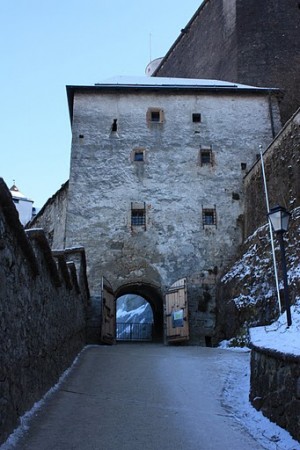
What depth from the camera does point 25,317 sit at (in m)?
5.25

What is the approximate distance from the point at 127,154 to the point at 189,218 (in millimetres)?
3348

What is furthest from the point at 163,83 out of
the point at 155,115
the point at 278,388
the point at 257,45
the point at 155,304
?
the point at 278,388

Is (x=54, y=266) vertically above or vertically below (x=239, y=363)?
above

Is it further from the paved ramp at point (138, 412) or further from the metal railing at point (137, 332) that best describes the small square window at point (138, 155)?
the metal railing at point (137, 332)

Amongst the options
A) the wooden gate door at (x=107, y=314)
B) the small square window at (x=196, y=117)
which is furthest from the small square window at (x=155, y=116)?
the wooden gate door at (x=107, y=314)

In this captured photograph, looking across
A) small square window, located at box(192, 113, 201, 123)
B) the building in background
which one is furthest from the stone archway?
the building in background

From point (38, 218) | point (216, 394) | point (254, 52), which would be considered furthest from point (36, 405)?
point (254, 52)

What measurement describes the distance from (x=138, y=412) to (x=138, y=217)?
36.6 ft

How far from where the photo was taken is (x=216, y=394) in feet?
22.5

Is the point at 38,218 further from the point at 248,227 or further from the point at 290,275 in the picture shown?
the point at 290,275

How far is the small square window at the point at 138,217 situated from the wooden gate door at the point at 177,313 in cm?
254

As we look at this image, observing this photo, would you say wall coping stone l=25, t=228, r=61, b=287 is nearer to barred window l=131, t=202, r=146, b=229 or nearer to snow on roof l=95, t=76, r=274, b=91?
barred window l=131, t=202, r=146, b=229

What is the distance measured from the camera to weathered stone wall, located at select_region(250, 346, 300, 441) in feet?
15.3

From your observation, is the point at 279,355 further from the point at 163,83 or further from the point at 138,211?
the point at 163,83
